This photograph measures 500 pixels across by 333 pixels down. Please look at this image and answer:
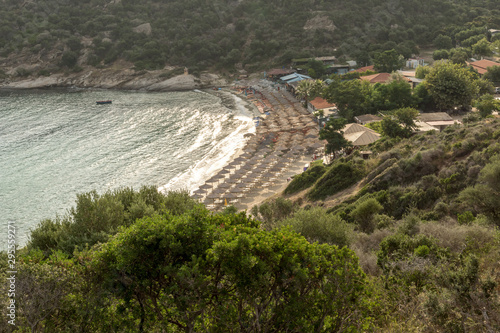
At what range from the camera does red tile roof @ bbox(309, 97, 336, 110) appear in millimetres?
57656

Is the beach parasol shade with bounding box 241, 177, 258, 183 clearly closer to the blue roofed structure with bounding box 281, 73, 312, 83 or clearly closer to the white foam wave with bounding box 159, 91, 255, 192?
the white foam wave with bounding box 159, 91, 255, 192

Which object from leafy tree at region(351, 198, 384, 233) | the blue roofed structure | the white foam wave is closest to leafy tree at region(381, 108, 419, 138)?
the white foam wave

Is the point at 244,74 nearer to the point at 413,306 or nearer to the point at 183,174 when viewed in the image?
the point at 183,174

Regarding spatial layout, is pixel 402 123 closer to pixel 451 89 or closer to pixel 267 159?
pixel 451 89

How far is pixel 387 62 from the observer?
68.9m

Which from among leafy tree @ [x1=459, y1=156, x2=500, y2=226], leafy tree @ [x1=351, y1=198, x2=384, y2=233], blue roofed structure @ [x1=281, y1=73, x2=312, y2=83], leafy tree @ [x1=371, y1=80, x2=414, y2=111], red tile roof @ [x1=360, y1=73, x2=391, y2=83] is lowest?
blue roofed structure @ [x1=281, y1=73, x2=312, y2=83]

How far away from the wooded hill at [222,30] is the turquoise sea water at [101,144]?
17.1m

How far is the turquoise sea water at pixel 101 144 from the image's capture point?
39.1 metres

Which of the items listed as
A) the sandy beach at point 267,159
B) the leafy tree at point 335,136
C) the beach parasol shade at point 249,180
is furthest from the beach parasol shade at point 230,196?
the leafy tree at point 335,136

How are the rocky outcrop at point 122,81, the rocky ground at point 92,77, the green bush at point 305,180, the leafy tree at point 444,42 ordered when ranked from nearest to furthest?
the green bush at point 305,180
the leafy tree at point 444,42
the rocky outcrop at point 122,81
the rocky ground at point 92,77

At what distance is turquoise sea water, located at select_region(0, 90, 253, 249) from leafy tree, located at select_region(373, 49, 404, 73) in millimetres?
26139

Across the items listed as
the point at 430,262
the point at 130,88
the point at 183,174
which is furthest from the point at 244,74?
the point at 430,262

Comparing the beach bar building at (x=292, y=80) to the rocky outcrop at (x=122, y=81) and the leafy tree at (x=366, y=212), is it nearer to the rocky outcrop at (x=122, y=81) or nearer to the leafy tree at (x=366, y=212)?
the rocky outcrop at (x=122, y=81)

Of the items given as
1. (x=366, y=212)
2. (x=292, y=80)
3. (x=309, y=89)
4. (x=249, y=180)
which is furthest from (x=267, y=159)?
(x=292, y=80)
